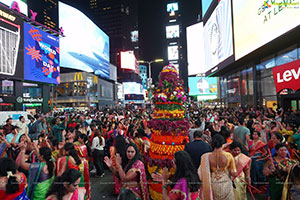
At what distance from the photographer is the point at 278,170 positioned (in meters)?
3.47

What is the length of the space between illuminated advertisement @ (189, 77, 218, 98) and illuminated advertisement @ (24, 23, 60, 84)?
76.8ft

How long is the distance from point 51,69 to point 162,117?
25.5m

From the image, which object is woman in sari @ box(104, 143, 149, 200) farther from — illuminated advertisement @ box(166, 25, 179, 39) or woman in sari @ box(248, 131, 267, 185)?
illuminated advertisement @ box(166, 25, 179, 39)

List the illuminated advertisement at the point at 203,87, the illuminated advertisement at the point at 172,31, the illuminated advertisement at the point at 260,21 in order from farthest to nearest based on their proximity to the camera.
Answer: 1. the illuminated advertisement at the point at 172,31
2. the illuminated advertisement at the point at 203,87
3. the illuminated advertisement at the point at 260,21

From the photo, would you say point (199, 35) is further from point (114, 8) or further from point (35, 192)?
point (114, 8)

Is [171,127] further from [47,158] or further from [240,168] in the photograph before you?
[47,158]

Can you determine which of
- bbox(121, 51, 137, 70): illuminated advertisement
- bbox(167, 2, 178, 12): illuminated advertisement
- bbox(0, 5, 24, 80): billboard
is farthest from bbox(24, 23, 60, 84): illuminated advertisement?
bbox(167, 2, 178, 12): illuminated advertisement

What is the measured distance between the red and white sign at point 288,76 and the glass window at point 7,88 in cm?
2423

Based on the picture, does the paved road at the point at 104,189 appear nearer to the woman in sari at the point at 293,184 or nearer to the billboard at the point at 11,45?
the woman in sari at the point at 293,184

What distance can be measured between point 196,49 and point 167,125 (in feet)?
115

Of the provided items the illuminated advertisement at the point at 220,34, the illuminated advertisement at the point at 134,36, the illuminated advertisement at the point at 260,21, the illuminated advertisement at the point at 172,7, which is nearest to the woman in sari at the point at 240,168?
the illuminated advertisement at the point at 260,21

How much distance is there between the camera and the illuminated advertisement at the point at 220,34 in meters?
17.6

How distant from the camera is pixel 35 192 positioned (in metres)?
3.21

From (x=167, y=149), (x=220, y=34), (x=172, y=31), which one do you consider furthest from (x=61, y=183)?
(x=172, y=31)
